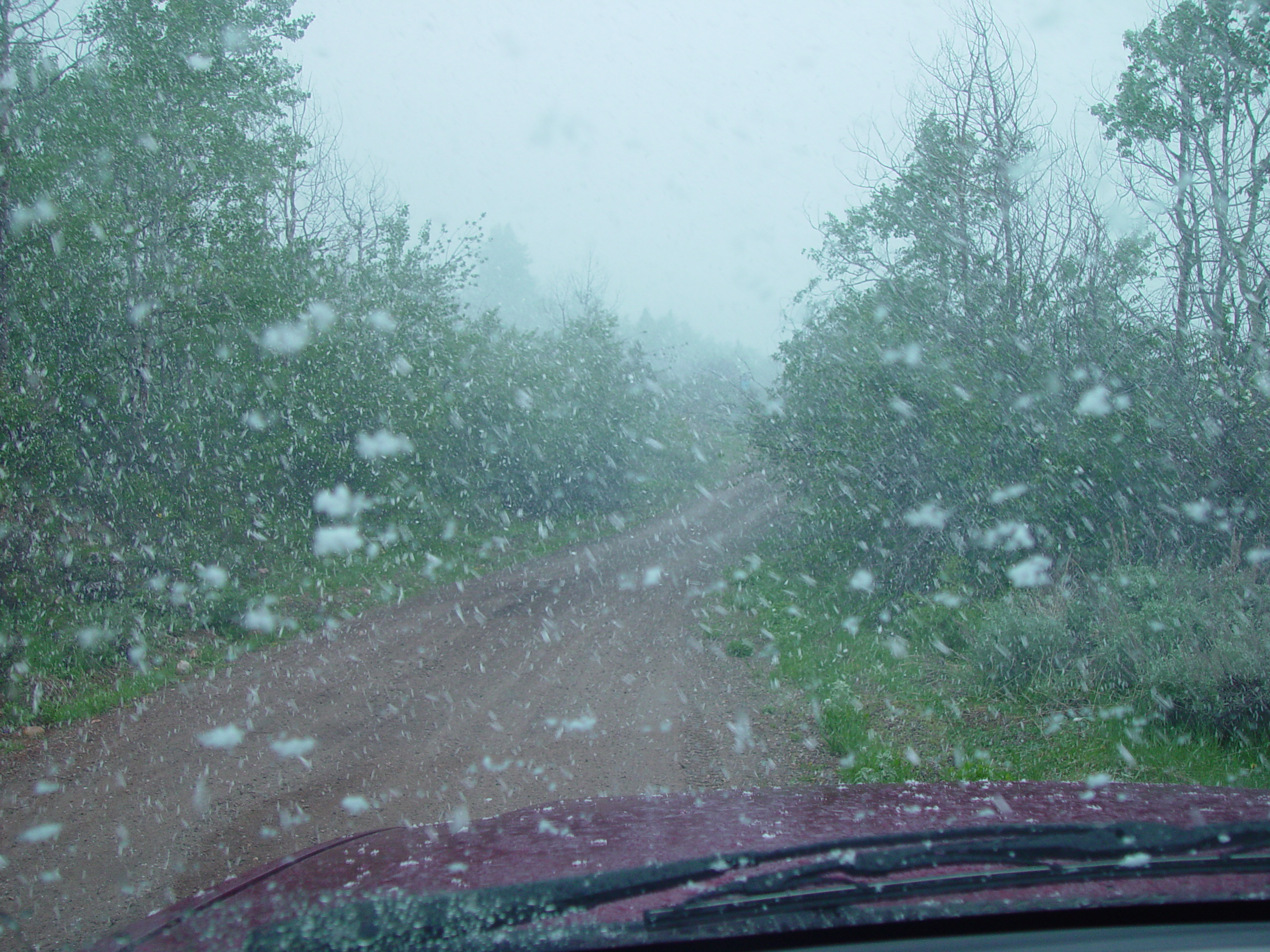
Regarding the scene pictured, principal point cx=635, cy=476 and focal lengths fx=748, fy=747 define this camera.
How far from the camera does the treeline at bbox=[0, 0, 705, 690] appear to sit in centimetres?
936

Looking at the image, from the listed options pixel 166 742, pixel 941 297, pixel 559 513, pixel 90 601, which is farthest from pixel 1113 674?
pixel 559 513

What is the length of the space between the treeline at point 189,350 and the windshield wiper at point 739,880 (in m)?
7.07

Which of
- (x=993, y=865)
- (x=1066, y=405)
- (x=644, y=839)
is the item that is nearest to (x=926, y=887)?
(x=993, y=865)

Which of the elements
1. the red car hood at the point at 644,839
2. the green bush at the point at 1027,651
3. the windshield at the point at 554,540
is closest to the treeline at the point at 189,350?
the windshield at the point at 554,540

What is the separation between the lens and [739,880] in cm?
196

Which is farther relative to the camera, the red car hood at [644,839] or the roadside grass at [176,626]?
the roadside grass at [176,626]

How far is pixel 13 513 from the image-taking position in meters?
8.59

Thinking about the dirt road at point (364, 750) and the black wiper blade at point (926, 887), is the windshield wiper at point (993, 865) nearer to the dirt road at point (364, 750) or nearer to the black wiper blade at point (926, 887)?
the black wiper blade at point (926, 887)

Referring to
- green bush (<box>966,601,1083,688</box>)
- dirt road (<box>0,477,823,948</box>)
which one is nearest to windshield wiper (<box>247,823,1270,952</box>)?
dirt road (<box>0,477,823,948</box>)

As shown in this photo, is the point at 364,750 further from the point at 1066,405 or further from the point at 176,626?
the point at 1066,405

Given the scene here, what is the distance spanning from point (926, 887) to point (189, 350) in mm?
13435

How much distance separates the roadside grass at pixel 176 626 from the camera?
668cm

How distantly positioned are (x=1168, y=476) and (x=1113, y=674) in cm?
374

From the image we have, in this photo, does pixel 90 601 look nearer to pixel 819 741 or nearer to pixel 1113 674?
pixel 819 741
